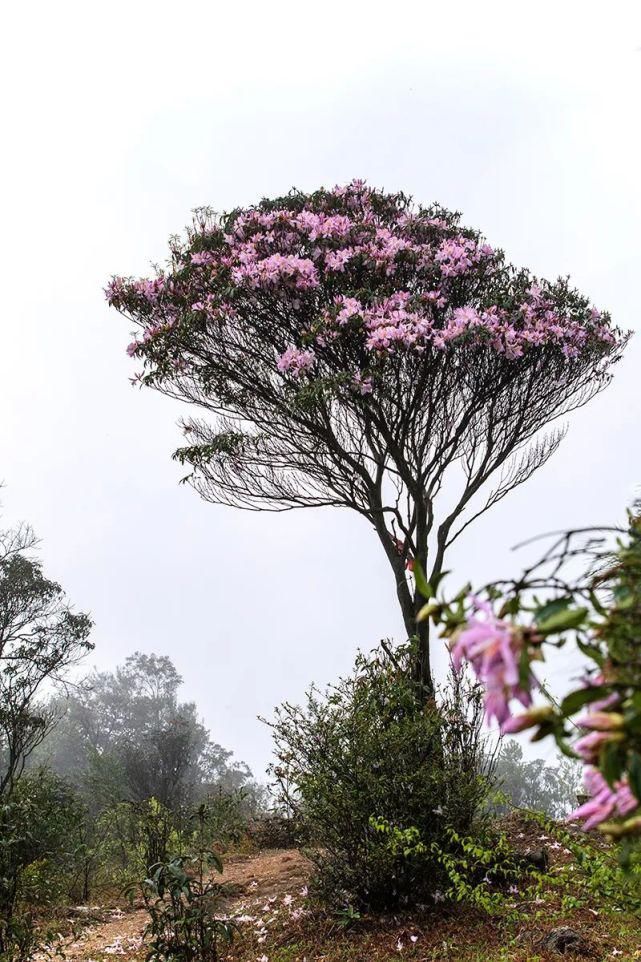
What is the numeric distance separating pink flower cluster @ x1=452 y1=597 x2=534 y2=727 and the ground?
281 cm

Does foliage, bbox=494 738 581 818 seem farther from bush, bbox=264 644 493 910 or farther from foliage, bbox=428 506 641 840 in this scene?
foliage, bbox=428 506 641 840

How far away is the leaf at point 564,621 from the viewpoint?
2.47ft

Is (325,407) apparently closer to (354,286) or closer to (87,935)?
(354,286)

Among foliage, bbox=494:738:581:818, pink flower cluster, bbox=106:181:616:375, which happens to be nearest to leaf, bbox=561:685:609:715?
pink flower cluster, bbox=106:181:616:375

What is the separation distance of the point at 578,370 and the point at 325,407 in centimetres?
298

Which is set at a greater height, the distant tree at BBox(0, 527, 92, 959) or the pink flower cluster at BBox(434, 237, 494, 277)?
the pink flower cluster at BBox(434, 237, 494, 277)

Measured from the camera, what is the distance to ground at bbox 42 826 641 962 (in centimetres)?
409

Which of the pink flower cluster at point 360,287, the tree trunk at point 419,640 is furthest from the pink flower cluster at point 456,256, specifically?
the tree trunk at point 419,640

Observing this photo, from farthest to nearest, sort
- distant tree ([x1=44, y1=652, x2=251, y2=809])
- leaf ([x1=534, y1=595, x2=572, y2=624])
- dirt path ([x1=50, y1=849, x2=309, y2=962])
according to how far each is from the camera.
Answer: distant tree ([x1=44, y1=652, x2=251, y2=809]) → dirt path ([x1=50, y1=849, x2=309, y2=962]) → leaf ([x1=534, y1=595, x2=572, y2=624])

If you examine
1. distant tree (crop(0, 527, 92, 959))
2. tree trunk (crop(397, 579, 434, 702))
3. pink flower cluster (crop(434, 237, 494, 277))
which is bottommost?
tree trunk (crop(397, 579, 434, 702))

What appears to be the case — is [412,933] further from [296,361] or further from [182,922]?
[296,361]

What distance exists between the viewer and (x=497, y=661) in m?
0.77

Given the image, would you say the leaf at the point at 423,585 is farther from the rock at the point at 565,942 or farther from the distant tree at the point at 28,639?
the distant tree at the point at 28,639

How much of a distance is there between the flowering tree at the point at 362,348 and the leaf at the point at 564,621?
604 cm
